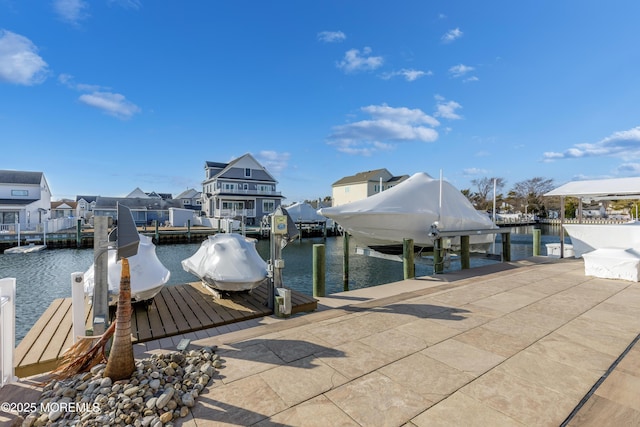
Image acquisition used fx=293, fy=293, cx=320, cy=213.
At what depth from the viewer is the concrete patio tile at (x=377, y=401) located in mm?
2367

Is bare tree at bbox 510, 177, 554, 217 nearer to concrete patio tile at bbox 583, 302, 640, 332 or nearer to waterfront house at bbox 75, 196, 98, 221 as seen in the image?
concrete patio tile at bbox 583, 302, 640, 332

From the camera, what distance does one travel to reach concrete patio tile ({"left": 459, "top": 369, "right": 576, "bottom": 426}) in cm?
238

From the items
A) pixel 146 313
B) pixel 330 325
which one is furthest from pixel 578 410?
pixel 146 313

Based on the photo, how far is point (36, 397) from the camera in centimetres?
266

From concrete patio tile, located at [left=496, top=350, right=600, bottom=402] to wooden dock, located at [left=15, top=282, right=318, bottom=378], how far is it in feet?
9.77

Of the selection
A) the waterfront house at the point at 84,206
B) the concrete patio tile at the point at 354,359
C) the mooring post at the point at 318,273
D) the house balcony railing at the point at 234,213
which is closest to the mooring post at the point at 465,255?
the mooring post at the point at 318,273

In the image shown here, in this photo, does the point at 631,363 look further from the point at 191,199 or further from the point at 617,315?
the point at 191,199

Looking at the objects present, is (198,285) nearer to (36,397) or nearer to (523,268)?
(36,397)

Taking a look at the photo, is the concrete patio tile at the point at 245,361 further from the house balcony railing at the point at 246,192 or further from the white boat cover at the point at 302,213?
the white boat cover at the point at 302,213

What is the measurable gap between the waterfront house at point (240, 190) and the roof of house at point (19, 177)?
15.5m

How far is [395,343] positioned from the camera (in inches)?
148

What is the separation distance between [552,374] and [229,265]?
188 inches

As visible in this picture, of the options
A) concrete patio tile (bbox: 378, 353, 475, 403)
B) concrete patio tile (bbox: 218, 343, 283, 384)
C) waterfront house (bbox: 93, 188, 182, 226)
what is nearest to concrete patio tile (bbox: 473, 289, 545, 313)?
concrete patio tile (bbox: 378, 353, 475, 403)

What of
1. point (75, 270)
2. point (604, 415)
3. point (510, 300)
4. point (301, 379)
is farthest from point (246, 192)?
point (604, 415)
